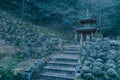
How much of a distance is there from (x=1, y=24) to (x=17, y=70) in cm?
765

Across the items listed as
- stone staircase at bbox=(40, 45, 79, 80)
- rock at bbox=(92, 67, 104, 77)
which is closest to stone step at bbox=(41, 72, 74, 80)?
stone staircase at bbox=(40, 45, 79, 80)

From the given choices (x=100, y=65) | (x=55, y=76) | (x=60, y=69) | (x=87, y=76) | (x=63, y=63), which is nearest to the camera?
(x=87, y=76)

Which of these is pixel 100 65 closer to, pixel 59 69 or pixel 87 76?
pixel 87 76

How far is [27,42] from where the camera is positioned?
34.5 feet

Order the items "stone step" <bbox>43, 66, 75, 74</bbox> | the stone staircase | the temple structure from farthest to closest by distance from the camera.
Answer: the temple structure, "stone step" <bbox>43, 66, 75, 74</bbox>, the stone staircase

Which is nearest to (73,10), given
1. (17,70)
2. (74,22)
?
(74,22)

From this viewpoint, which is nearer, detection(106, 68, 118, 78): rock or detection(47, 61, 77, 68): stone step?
detection(106, 68, 118, 78): rock

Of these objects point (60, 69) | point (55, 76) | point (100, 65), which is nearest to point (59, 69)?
point (60, 69)

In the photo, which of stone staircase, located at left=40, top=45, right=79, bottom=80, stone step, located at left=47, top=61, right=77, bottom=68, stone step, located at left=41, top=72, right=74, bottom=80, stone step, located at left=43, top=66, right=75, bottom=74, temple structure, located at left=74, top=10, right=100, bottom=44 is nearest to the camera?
stone step, located at left=41, top=72, right=74, bottom=80

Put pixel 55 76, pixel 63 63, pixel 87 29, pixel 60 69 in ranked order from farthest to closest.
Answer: pixel 87 29 < pixel 63 63 < pixel 60 69 < pixel 55 76

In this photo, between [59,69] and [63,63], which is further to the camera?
[63,63]

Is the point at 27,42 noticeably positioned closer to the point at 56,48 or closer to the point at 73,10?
the point at 56,48

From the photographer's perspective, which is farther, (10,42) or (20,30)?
(20,30)

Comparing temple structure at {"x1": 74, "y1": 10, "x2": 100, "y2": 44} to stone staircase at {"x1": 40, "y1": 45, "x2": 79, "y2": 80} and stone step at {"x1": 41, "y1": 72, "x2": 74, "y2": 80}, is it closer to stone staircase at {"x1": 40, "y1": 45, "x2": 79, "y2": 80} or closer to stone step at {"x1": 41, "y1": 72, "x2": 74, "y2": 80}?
stone staircase at {"x1": 40, "y1": 45, "x2": 79, "y2": 80}
